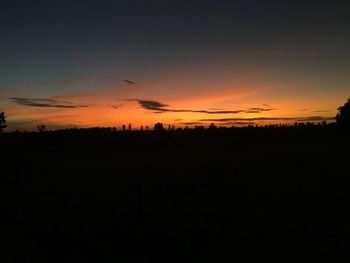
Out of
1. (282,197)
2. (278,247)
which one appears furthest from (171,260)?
(282,197)

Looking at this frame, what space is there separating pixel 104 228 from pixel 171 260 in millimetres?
3515

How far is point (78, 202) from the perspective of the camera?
58.4 ft

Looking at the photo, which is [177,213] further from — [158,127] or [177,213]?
[158,127]

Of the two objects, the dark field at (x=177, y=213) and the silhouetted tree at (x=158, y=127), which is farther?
the silhouetted tree at (x=158, y=127)

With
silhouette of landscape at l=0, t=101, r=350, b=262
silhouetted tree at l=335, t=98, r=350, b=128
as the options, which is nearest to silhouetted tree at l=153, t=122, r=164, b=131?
silhouetted tree at l=335, t=98, r=350, b=128

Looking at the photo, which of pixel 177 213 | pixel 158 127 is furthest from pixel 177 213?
pixel 158 127

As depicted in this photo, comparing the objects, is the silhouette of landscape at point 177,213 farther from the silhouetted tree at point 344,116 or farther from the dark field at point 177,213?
the silhouetted tree at point 344,116

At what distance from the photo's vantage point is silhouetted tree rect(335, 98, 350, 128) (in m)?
64.9

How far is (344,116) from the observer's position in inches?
2608

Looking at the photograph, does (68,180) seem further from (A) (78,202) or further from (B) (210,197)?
(B) (210,197)

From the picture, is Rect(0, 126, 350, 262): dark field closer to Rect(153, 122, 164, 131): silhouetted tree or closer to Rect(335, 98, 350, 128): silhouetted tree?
Rect(335, 98, 350, 128): silhouetted tree

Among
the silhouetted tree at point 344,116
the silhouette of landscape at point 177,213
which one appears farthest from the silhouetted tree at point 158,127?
the silhouette of landscape at point 177,213

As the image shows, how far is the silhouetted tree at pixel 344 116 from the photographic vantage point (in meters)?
64.9

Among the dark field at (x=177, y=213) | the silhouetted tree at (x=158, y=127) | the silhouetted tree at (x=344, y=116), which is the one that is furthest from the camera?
the silhouetted tree at (x=158, y=127)
